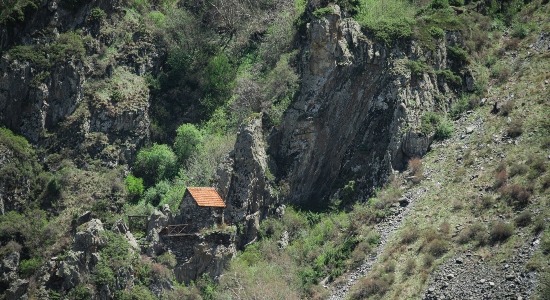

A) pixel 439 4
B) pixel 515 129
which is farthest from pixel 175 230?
pixel 439 4

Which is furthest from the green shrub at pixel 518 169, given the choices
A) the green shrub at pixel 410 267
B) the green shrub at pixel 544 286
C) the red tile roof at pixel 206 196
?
the red tile roof at pixel 206 196

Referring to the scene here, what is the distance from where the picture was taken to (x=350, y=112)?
6838cm

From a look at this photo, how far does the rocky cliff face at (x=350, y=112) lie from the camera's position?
66.5 m

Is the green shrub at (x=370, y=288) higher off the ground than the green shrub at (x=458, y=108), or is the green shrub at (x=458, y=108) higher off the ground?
the green shrub at (x=458, y=108)

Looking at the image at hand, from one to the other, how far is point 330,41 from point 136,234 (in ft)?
54.5

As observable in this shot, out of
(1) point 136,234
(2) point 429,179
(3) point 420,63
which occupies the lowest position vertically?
(1) point 136,234

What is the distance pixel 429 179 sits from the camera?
63625mm

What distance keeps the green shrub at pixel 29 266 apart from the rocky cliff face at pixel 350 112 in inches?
583

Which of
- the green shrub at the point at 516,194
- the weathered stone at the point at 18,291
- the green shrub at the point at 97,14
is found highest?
the green shrub at the point at 97,14

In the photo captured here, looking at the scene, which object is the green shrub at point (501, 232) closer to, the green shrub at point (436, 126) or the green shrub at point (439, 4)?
the green shrub at point (436, 126)

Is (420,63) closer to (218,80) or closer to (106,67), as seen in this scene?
(218,80)

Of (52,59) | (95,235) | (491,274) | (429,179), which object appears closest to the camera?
(491,274)

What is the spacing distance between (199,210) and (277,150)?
24.6 feet

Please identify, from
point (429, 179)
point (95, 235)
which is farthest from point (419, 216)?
point (95, 235)
